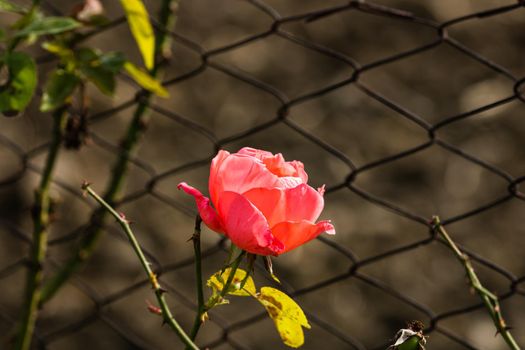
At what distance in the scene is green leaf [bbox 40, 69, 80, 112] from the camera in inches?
39.0

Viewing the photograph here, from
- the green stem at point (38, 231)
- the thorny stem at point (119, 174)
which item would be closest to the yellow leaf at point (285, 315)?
the green stem at point (38, 231)

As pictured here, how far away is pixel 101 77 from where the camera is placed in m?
1.02

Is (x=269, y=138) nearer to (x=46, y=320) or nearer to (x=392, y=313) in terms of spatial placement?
(x=392, y=313)

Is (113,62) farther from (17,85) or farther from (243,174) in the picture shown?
(243,174)

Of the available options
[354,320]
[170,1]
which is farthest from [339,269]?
[170,1]

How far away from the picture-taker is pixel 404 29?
128 inches

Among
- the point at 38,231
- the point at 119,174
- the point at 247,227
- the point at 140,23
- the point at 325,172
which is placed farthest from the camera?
the point at 325,172

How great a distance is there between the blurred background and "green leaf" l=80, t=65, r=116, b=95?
108 cm

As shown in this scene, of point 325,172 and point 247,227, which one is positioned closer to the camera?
point 247,227

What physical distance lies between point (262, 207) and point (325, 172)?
2.18 meters

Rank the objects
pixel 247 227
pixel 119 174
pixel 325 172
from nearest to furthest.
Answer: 1. pixel 247 227
2. pixel 119 174
3. pixel 325 172

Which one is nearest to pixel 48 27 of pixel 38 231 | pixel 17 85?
pixel 17 85

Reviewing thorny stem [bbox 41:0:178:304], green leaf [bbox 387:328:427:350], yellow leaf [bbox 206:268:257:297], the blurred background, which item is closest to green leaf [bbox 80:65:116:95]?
thorny stem [bbox 41:0:178:304]

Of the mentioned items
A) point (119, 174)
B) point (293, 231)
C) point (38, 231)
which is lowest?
point (38, 231)
